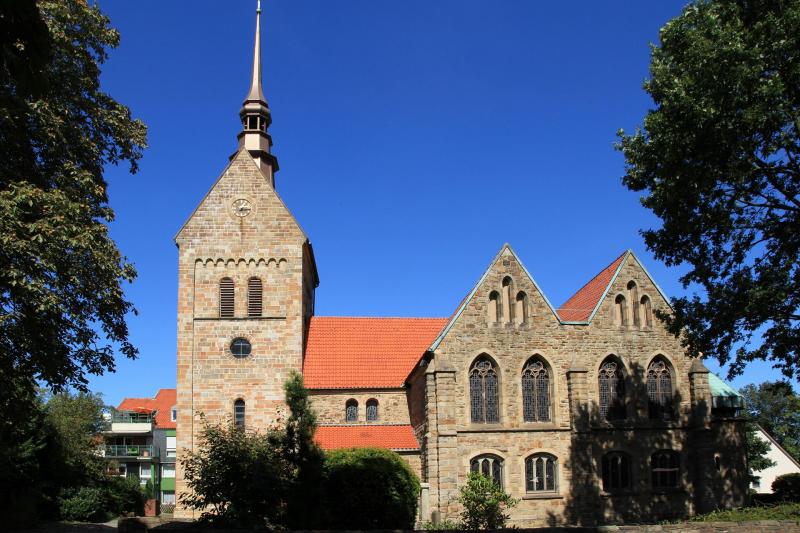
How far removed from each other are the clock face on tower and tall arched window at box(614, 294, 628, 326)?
16.3 m

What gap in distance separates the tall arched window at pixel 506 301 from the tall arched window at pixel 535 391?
6.14 ft

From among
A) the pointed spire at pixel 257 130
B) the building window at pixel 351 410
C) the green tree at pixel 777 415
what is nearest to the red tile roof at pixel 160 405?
the pointed spire at pixel 257 130

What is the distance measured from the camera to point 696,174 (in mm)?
19188

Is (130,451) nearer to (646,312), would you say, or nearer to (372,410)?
(372,410)

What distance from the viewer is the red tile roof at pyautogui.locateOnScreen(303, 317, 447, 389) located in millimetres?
31547

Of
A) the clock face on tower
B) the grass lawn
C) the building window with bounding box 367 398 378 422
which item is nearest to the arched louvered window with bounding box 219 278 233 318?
the clock face on tower

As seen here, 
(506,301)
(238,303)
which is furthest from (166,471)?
(506,301)

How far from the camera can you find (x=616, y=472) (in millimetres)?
27656

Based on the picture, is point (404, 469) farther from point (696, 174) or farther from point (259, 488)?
point (696, 174)

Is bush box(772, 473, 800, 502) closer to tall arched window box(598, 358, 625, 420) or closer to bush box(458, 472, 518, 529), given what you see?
tall arched window box(598, 358, 625, 420)

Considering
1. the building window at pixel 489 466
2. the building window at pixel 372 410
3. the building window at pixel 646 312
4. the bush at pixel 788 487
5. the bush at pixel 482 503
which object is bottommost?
the bush at pixel 788 487

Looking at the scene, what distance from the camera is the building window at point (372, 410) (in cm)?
3139

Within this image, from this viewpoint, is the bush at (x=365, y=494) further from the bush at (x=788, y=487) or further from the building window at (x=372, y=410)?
the bush at (x=788, y=487)

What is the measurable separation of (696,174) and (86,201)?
638 inches
